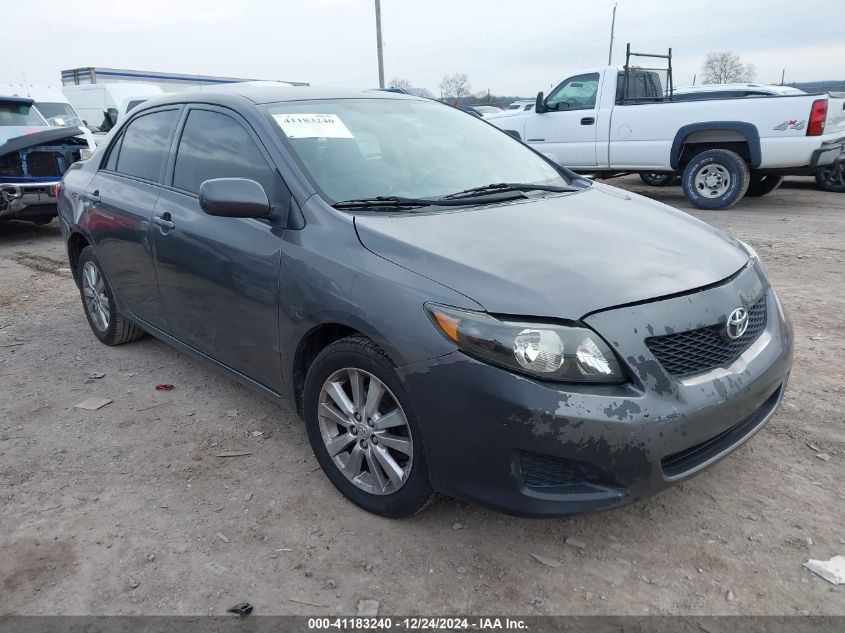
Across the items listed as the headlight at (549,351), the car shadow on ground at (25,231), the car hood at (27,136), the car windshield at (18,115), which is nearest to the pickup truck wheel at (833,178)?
the headlight at (549,351)

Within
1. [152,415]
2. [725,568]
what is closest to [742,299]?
[725,568]

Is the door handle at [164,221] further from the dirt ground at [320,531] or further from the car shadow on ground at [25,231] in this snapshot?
the car shadow on ground at [25,231]

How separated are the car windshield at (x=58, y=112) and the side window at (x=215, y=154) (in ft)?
32.6

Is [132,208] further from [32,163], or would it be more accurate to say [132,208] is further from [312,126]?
[32,163]

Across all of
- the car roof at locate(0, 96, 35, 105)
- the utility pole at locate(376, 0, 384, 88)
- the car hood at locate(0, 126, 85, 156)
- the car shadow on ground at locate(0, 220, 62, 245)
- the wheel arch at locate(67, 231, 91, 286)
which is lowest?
the car shadow on ground at locate(0, 220, 62, 245)

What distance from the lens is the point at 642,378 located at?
7.14 ft

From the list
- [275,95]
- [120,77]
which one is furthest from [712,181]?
[120,77]

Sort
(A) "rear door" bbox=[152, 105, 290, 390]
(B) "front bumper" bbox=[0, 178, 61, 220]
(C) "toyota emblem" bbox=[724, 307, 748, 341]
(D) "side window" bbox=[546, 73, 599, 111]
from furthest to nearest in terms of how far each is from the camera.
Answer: (D) "side window" bbox=[546, 73, 599, 111]
(B) "front bumper" bbox=[0, 178, 61, 220]
(A) "rear door" bbox=[152, 105, 290, 390]
(C) "toyota emblem" bbox=[724, 307, 748, 341]

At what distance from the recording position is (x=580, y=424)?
211 centimetres

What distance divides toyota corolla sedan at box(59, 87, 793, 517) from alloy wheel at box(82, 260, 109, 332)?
36.4 inches

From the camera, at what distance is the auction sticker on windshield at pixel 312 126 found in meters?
3.12

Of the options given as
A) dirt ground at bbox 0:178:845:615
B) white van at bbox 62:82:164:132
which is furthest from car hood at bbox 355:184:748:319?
white van at bbox 62:82:164:132

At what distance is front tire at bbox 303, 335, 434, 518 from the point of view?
2465 millimetres

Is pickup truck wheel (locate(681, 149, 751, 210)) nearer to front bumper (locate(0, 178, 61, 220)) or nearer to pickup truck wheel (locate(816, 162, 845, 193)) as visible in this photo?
pickup truck wheel (locate(816, 162, 845, 193))
